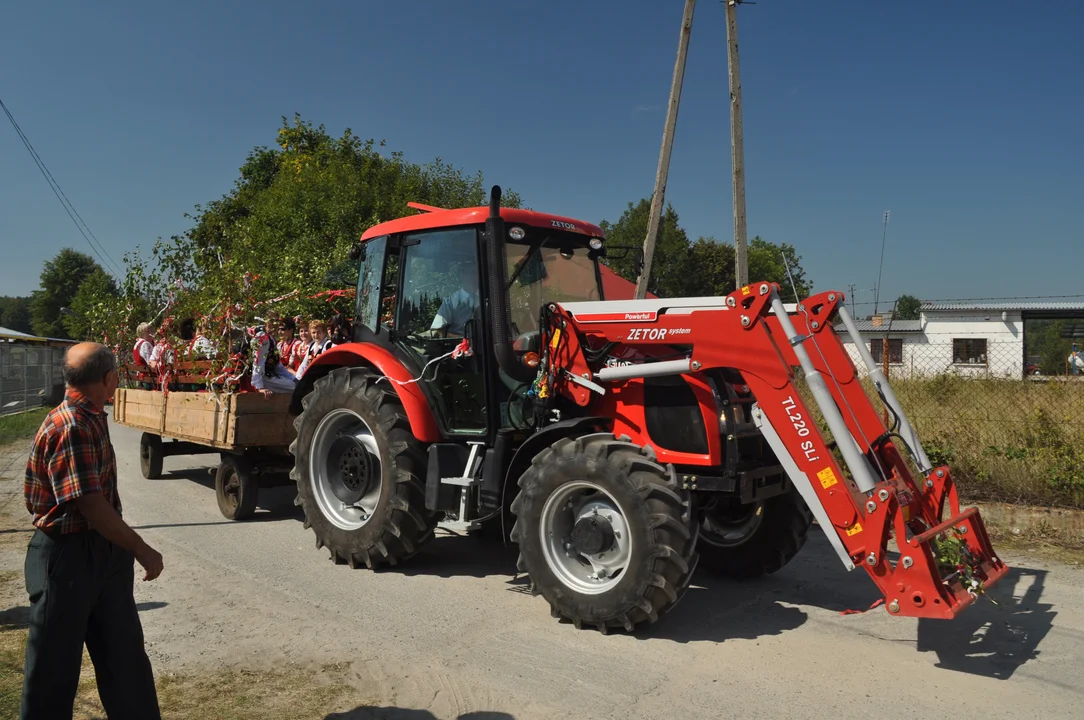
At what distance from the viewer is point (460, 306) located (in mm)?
6180

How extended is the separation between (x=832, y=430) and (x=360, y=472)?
12.3 feet

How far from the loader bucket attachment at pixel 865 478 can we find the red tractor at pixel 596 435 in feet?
0.04

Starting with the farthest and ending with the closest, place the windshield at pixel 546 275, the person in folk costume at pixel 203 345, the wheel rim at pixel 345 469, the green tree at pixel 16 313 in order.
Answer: the green tree at pixel 16 313 < the person in folk costume at pixel 203 345 < the wheel rim at pixel 345 469 < the windshield at pixel 546 275

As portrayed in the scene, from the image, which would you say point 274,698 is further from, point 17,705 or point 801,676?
point 801,676

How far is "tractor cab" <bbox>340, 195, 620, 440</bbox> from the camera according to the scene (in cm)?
586

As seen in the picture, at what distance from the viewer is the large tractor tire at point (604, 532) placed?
181 inches

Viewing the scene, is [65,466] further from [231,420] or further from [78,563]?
[231,420]

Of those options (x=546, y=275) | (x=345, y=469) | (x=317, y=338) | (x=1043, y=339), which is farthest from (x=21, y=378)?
(x=1043, y=339)

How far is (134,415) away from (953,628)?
351 inches

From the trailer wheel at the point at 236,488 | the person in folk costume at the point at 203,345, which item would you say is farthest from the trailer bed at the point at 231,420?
the person in folk costume at the point at 203,345

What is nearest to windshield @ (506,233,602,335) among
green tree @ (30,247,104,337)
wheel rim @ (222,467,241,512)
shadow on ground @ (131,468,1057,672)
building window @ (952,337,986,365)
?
shadow on ground @ (131,468,1057,672)

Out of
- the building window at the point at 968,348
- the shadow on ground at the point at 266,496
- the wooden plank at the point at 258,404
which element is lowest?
the shadow on ground at the point at 266,496

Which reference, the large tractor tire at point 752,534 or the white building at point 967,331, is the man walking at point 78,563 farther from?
the white building at point 967,331

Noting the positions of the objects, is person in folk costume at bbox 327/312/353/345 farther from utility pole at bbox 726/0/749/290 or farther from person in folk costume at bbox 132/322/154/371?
utility pole at bbox 726/0/749/290
